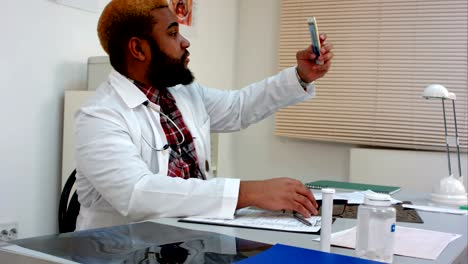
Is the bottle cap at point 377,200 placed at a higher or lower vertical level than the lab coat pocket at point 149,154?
lower

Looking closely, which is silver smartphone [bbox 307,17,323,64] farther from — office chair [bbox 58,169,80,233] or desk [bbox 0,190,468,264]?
office chair [bbox 58,169,80,233]

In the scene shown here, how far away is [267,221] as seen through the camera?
3.85ft

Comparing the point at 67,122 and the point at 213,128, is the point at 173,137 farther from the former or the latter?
the point at 67,122

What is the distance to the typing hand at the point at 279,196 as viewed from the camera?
1.19 meters

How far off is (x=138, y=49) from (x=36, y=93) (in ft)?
2.50

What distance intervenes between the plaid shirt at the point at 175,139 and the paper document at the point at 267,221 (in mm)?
296

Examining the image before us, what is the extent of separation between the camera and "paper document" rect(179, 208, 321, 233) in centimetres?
111

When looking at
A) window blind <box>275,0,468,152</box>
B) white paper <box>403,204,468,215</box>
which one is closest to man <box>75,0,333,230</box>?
white paper <box>403,204,468,215</box>

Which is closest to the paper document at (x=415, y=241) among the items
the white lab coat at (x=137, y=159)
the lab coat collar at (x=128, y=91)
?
the white lab coat at (x=137, y=159)

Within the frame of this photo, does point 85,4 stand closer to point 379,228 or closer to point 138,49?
point 138,49

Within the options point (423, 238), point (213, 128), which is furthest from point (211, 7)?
point (423, 238)

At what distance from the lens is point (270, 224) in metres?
1.14

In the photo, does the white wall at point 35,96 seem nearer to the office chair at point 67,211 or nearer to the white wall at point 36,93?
the white wall at point 36,93

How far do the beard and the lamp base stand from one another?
968 millimetres
